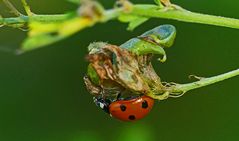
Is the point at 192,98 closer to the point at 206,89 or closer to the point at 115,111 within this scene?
the point at 206,89

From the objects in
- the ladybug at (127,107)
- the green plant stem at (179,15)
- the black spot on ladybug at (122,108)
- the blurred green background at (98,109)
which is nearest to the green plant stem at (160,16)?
the green plant stem at (179,15)

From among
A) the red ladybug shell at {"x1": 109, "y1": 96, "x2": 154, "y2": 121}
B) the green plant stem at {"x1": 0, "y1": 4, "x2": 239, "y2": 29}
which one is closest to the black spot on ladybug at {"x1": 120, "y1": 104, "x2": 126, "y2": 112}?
the red ladybug shell at {"x1": 109, "y1": 96, "x2": 154, "y2": 121}

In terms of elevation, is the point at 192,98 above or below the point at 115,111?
below

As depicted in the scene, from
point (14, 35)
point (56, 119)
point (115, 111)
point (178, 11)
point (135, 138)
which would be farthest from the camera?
point (14, 35)

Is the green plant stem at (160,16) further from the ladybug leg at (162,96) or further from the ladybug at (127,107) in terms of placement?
the ladybug at (127,107)

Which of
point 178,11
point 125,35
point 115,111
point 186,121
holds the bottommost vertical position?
point 186,121

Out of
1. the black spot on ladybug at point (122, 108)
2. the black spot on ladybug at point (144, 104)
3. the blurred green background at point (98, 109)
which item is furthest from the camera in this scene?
Answer: the blurred green background at point (98, 109)

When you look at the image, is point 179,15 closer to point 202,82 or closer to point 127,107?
point 202,82

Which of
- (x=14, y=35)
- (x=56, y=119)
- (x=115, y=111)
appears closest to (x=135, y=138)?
(x=115, y=111)
